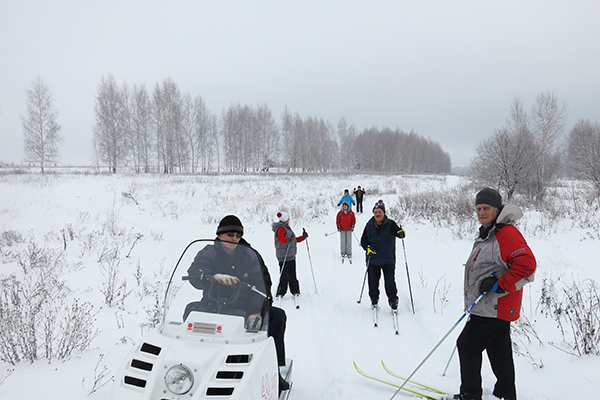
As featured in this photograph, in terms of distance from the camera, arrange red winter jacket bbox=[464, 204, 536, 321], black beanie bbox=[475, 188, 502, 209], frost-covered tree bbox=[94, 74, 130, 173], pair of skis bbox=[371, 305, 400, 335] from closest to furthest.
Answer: red winter jacket bbox=[464, 204, 536, 321] → black beanie bbox=[475, 188, 502, 209] → pair of skis bbox=[371, 305, 400, 335] → frost-covered tree bbox=[94, 74, 130, 173]

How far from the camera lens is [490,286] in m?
2.68

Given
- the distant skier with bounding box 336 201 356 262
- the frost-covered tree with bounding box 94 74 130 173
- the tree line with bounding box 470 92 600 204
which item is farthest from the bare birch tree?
the frost-covered tree with bounding box 94 74 130 173

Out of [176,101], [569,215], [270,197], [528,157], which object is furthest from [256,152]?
[569,215]

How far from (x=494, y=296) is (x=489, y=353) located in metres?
0.69

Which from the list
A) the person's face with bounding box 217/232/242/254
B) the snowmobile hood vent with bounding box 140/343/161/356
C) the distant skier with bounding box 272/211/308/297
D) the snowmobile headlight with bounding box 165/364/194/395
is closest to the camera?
the snowmobile headlight with bounding box 165/364/194/395

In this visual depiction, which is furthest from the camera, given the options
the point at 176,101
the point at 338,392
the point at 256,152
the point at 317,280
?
the point at 256,152

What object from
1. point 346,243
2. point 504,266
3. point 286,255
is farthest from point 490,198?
point 346,243

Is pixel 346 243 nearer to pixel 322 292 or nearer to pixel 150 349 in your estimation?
pixel 322 292

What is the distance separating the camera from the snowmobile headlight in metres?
1.92

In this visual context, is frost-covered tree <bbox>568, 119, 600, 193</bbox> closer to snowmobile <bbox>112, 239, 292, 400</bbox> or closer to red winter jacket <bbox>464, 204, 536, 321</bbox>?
red winter jacket <bbox>464, 204, 536, 321</bbox>

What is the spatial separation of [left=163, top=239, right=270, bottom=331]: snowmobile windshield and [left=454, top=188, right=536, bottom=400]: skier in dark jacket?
2.14m

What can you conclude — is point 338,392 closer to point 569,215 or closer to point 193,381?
point 193,381

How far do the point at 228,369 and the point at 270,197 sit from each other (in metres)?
18.8

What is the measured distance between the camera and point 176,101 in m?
38.1
